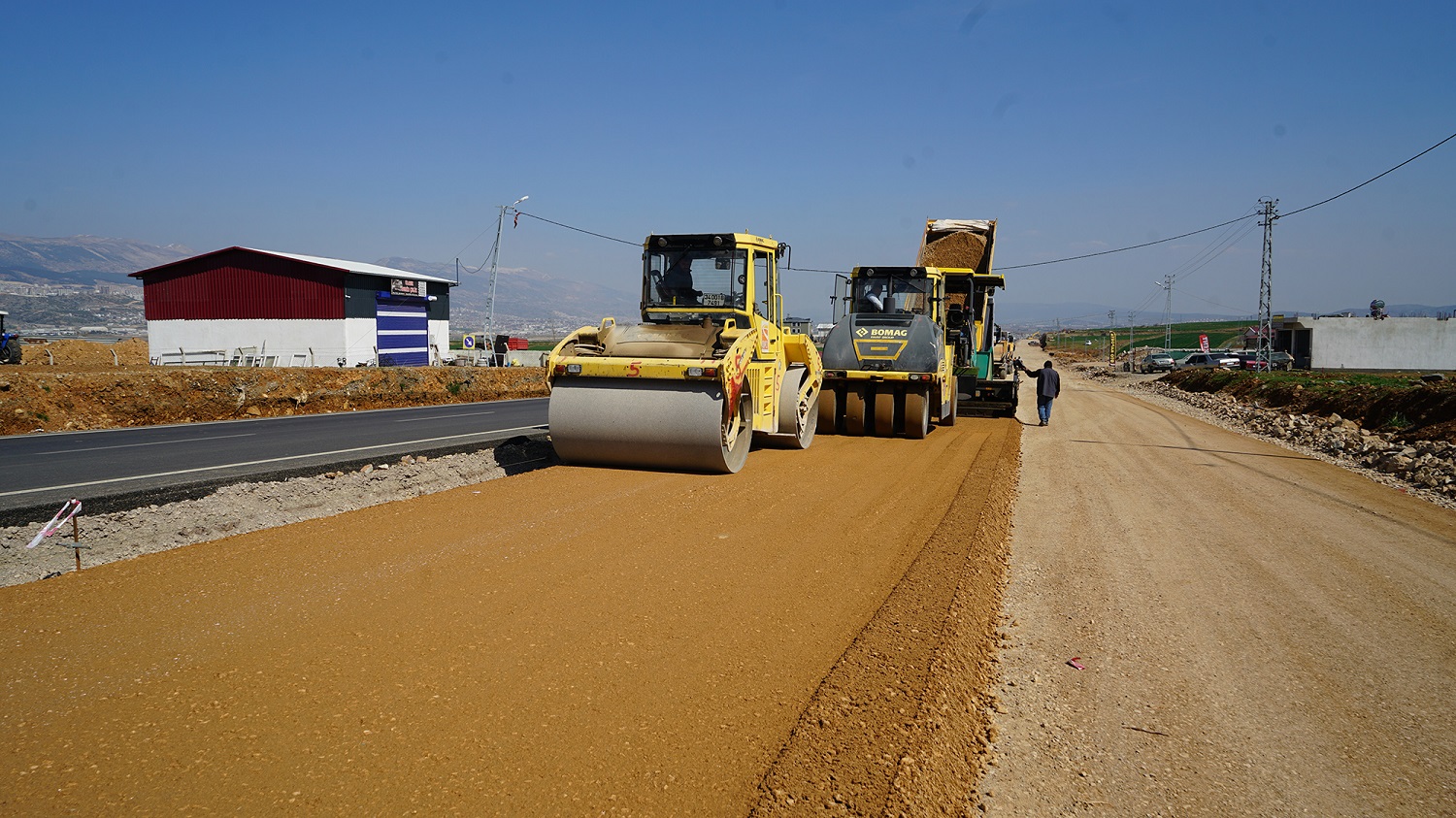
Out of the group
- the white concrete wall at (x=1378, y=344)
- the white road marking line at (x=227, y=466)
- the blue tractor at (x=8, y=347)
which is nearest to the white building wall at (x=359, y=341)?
the blue tractor at (x=8, y=347)

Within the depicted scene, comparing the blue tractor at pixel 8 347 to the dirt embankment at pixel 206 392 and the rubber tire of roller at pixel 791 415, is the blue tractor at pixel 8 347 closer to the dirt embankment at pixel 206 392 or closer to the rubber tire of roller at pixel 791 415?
the dirt embankment at pixel 206 392

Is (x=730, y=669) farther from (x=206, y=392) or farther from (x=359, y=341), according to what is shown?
(x=359, y=341)

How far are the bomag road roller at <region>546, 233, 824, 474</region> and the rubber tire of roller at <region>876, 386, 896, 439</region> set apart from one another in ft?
8.74

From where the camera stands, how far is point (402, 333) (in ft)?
133

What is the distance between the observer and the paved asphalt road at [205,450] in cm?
916

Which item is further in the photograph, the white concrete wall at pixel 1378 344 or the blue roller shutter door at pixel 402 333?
the white concrete wall at pixel 1378 344

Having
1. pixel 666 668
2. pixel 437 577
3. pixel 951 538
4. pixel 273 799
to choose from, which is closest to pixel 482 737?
pixel 273 799

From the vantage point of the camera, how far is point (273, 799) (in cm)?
324

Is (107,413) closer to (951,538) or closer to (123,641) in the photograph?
(123,641)

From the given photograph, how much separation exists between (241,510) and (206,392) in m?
14.1

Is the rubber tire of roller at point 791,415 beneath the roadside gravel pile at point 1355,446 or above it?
above

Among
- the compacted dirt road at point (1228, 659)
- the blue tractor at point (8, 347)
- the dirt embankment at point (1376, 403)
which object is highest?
the blue tractor at point (8, 347)

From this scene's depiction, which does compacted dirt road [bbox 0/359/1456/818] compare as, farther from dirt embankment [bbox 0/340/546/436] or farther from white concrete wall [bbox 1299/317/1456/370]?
white concrete wall [bbox 1299/317/1456/370]

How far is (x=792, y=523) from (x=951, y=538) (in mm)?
1419
